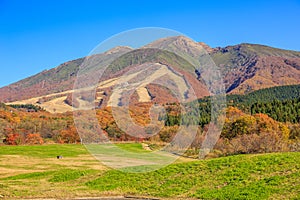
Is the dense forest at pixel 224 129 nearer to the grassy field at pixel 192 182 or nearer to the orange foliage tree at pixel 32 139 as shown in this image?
the orange foliage tree at pixel 32 139

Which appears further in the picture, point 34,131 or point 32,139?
point 34,131

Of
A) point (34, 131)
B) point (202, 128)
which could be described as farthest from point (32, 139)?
point (202, 128)

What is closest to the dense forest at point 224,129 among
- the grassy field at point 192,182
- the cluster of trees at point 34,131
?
the cluster of trees at point 34,131

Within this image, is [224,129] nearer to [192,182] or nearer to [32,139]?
[32,139]

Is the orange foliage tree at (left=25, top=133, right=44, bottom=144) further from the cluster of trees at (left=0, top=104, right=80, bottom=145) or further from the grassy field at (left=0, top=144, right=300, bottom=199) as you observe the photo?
the grassy field at (left=0, top=144, right=300, bottom=199)

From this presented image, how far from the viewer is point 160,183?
2709 centimetres

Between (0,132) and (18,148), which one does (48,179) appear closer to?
(18,148)

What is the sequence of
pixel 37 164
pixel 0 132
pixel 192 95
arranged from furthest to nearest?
1. pixel 0 132
2. pixel 37 164
3. pixel 192 95

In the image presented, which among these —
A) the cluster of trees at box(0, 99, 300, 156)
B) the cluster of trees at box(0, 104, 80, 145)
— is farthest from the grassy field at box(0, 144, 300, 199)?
the cluster of trees at box(0, 104, 80, 145)

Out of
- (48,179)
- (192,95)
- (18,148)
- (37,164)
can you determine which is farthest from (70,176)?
(18,148)

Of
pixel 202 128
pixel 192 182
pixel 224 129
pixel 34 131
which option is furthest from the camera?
pixel 34 131

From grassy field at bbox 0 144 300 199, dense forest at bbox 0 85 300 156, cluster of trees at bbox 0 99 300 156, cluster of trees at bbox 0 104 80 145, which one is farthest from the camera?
cluster of trees at bbox 0 104 80 145

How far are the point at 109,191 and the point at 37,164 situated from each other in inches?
1207

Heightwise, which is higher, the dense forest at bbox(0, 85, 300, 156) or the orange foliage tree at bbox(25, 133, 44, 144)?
the dense forest at bbox(0, 85, 300, 156)
